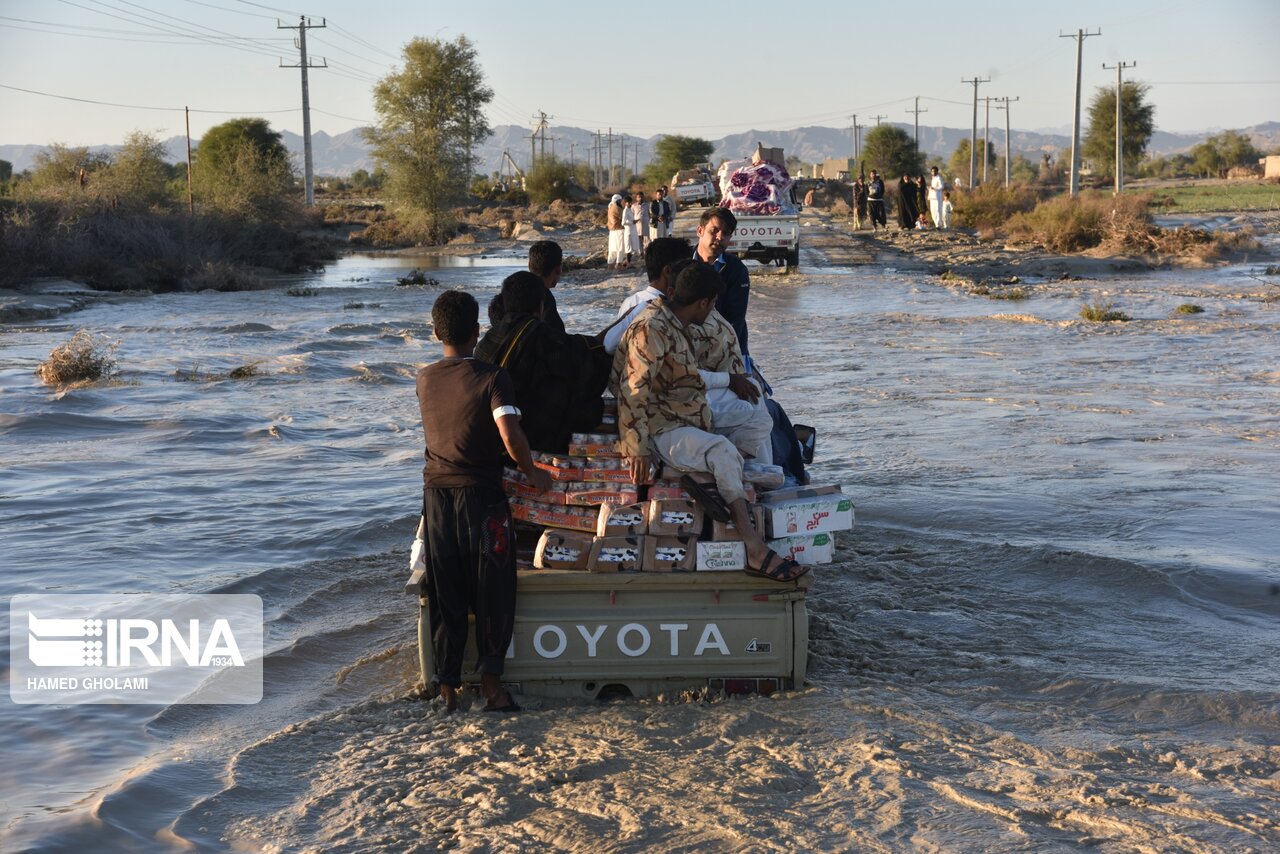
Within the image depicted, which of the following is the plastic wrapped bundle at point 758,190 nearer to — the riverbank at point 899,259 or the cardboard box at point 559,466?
the riverbank at point 899,259

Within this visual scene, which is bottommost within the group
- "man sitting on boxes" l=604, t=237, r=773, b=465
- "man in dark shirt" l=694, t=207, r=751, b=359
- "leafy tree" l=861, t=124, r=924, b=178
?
"man sitting on boxes" l=604, t=237, r=773, b=465

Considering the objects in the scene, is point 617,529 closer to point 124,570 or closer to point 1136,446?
point 124,570

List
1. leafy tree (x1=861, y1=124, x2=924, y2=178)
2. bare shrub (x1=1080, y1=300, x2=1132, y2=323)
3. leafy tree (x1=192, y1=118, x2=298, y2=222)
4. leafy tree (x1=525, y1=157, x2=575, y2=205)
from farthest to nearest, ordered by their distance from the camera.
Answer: leafy tree (x1=861, y1=124, x2=924, y2=178), leafy tree (x1=525, y1=157, x2=575, y2=205), leafy tree (x1=192, y1=118, x2=298, y2=222), bare shrub (x1=1080, y1=300, x2=1132, y2=323)

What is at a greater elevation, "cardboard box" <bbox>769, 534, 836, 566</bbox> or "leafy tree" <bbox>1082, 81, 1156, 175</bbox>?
"leafy tree" <bbox>1082, 81, 1156, 175</bbox>

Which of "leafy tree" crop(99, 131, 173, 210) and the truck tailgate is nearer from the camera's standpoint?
the truck tailgate

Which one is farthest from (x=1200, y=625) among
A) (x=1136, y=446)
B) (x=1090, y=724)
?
(x=1136, y=446)

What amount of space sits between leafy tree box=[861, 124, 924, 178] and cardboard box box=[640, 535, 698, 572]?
9707 cm

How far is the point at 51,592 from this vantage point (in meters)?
7.70

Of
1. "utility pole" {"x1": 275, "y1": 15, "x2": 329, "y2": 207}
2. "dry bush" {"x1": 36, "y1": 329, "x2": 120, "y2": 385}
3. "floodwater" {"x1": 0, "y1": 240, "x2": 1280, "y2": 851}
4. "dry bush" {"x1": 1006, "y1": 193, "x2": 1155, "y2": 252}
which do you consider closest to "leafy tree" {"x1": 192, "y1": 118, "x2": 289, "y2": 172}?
"utility pole" {"x1": 275, "y1": 15, "x2": 329, "y2": 207}

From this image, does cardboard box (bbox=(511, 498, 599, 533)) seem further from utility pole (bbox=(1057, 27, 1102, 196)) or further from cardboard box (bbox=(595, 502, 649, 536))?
utility pole (bbox=(1057, 27, 1102, 196))

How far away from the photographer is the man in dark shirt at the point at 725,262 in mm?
7352

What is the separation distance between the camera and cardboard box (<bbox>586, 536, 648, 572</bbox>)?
5289 millimetres

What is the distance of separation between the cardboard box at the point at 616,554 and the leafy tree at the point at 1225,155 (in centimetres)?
11097

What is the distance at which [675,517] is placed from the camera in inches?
212
